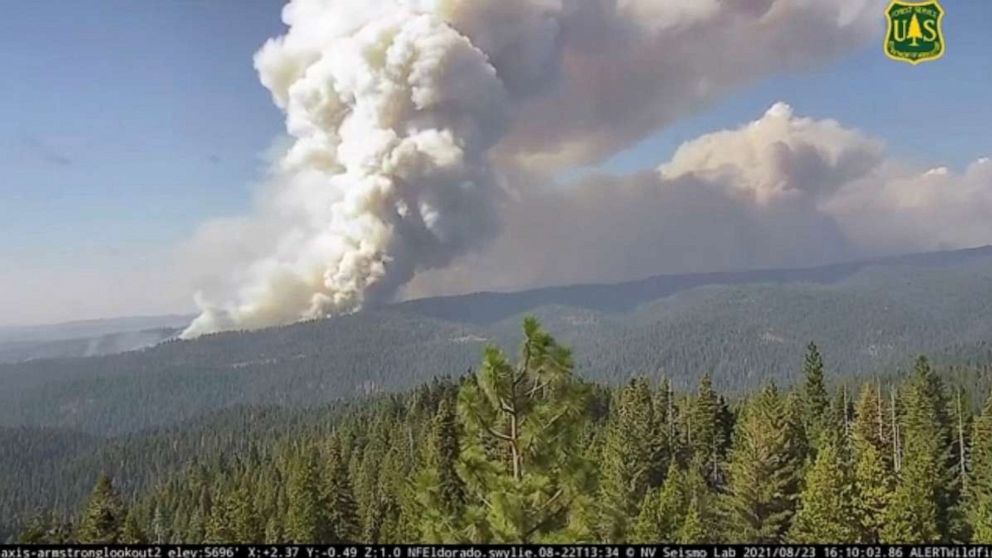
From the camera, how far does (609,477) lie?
55.3 m

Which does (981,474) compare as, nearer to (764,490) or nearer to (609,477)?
(764,490)

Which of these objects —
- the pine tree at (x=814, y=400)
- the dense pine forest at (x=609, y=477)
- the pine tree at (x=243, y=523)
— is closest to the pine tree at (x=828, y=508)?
the dense pine forest at (x=609, y=477)

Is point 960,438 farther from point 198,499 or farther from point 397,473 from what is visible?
point 198,499

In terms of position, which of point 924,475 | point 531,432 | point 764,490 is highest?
point 531,432

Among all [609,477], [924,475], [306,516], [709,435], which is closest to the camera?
[924,475]

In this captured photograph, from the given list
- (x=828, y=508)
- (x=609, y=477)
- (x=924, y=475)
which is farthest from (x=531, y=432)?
(x=609, y=477)

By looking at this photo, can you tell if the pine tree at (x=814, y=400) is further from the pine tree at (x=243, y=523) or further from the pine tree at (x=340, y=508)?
the pine tree at (x=243, y=523)

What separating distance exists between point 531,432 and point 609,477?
38812 mm

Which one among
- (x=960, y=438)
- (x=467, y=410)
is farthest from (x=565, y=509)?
(x=960, y=438)

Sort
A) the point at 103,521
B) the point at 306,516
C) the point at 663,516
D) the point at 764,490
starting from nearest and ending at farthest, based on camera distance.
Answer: the point at 103,521 < the point at 663,516 < the point at 764,490 < the point at 306,516

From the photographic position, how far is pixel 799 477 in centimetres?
4931

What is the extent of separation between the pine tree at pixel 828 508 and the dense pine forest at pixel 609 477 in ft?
0.27

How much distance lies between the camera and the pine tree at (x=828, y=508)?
3784 centimetres

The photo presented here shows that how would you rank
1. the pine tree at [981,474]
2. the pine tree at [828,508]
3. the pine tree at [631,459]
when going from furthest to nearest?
the pine tree at [631,459], the pine tree at [981,474], the pine tree at [828,508]
